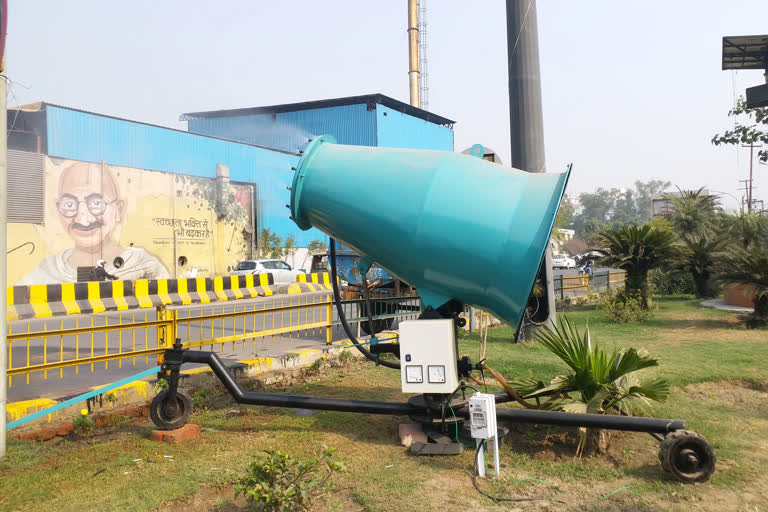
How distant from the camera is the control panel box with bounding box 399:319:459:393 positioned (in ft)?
13.4

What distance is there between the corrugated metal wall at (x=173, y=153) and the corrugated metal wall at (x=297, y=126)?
6.85 m

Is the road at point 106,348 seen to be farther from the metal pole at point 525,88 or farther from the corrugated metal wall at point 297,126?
the corrugated metal wall at point 297,126

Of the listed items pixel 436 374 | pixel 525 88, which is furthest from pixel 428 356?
pixel 525 88

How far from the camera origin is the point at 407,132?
140 ft

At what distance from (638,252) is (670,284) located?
827 cm

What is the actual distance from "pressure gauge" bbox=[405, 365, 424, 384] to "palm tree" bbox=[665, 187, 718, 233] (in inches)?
864

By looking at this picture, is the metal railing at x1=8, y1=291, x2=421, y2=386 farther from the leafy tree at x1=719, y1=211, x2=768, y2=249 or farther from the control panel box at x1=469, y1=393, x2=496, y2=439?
the leafy tree at x1=719, y1=211, x2=768, y2=249

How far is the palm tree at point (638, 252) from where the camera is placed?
1315cm

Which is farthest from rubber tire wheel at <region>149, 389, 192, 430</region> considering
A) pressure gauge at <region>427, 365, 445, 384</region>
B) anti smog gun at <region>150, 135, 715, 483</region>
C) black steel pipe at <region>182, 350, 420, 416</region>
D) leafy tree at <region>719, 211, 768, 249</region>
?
leafy tree at <region>719, 211, 768, 249</region>

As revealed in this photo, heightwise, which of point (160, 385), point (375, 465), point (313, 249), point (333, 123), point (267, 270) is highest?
point (333, 123)

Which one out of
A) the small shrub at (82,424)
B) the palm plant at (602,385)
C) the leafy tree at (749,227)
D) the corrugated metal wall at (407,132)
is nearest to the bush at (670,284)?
the leafy tree at (749,227)

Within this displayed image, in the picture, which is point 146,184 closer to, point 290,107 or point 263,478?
point 290,107

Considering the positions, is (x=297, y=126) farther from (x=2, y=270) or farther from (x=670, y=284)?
(x=2, y=270)

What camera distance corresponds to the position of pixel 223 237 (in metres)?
27.9
